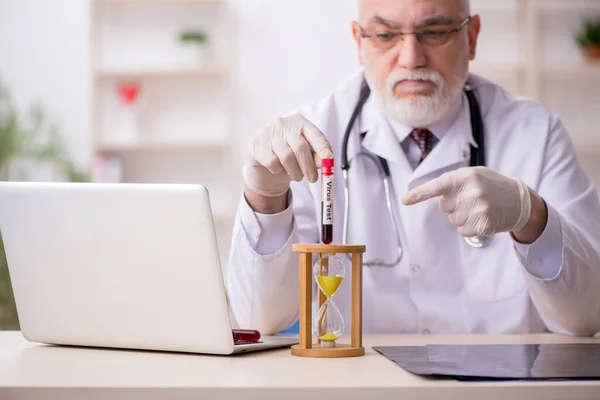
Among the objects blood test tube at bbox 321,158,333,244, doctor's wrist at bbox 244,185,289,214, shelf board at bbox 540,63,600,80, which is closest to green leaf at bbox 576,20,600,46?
shelf board at bbox 540,63,600,80

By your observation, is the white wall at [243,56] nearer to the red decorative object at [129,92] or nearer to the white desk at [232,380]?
the red decorative object at [129,92]

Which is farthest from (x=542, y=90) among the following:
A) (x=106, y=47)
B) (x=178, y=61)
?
(x=106, y=47)

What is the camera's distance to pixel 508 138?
199 cm

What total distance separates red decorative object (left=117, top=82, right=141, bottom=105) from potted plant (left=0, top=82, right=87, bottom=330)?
0.44 m

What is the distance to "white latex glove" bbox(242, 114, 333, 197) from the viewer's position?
1375 millimetres

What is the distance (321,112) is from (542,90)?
277 centimetres

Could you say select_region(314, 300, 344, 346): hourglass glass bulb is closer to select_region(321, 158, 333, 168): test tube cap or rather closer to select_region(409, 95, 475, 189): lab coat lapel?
select_region(321, 158, 333, 168): test tube cap

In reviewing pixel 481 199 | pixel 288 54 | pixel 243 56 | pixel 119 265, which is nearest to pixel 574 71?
pixel 288 54

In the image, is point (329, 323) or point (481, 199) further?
point (481, 199)

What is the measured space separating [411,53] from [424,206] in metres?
0.37

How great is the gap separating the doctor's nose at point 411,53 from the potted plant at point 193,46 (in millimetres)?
2534

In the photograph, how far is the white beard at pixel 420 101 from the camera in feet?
6.23

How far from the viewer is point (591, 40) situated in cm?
431

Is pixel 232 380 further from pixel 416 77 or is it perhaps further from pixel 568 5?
pixel 568 5
